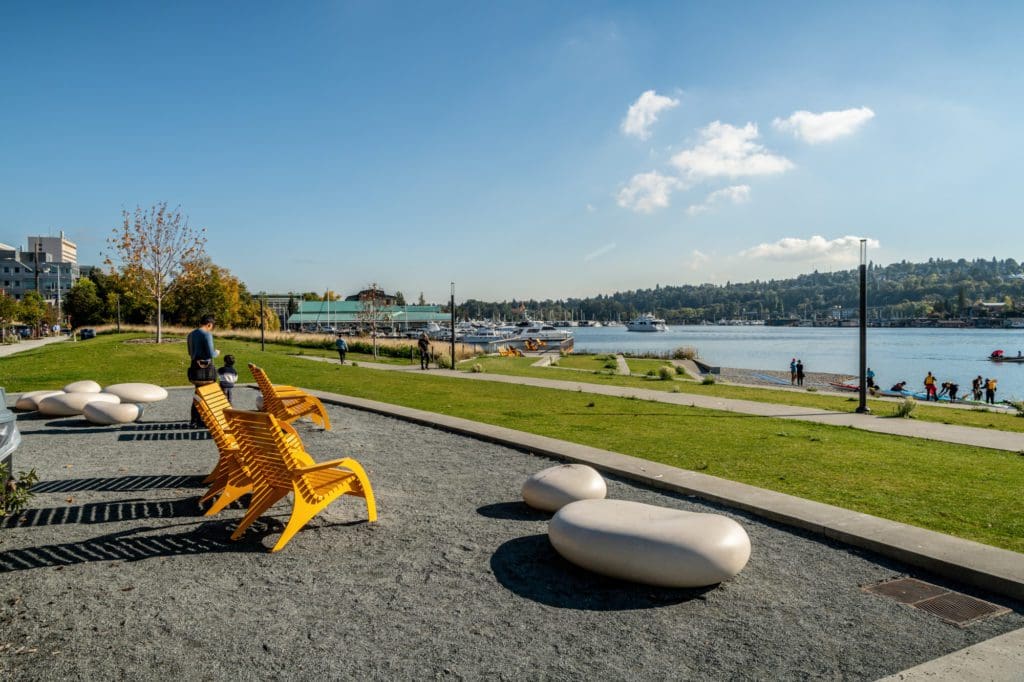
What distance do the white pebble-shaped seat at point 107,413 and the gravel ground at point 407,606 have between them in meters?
4.89

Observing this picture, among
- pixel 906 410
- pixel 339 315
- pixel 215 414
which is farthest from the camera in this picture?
pixel 339 315

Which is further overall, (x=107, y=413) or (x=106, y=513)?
(x=107, y=413)

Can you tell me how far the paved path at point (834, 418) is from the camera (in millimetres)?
11031

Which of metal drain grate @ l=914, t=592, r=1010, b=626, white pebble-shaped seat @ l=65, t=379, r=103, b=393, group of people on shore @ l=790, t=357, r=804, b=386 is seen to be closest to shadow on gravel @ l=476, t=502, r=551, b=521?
metal drain grate @ l=914, t=592, r=1010, b=626

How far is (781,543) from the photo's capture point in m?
5.34

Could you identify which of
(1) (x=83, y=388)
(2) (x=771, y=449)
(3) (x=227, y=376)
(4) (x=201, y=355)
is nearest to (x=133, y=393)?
(1) (x=83, y=388)

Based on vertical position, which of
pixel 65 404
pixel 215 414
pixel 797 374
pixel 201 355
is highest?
pixel 201 355

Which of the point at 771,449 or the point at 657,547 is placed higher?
the point at 657,547

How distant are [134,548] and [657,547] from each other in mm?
4075

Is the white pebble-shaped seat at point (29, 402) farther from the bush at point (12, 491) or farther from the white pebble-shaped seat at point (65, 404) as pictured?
the bush at point (12, 491)

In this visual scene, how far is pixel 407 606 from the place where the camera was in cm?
418

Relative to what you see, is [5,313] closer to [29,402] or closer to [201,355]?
[29,402]

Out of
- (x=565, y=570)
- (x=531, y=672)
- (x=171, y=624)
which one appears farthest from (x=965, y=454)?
(x=171, y=624)

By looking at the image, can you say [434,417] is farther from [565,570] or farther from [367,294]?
[367,294]
